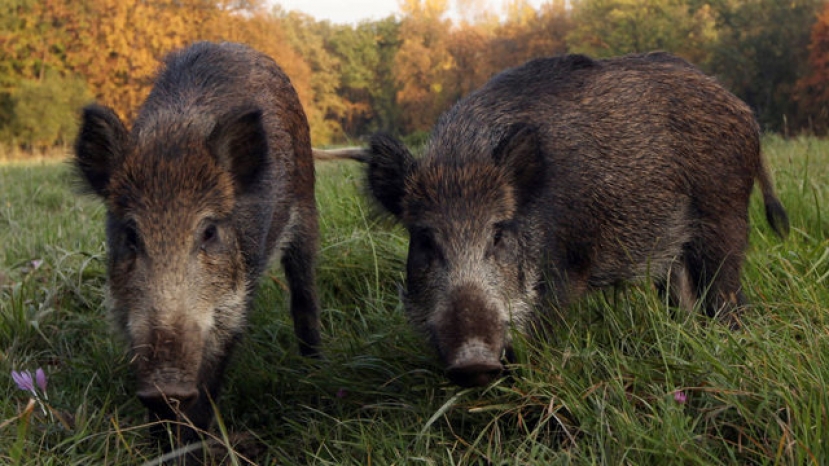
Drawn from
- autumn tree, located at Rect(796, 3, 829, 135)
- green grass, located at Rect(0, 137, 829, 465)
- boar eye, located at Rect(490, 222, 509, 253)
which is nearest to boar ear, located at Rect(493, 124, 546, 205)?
boar eye, located at Rect(490, 222, 509, 253)

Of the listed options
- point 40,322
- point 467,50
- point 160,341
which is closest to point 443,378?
point 160,341

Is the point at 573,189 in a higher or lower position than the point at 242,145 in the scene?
lower

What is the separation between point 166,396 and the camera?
232cm

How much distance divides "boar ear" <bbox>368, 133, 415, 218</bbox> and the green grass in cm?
17

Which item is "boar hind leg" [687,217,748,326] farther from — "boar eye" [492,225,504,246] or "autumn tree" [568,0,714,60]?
"autumn tree" [568,0,714,60]

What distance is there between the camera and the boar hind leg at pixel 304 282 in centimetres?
390

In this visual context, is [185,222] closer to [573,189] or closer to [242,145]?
[242,145]

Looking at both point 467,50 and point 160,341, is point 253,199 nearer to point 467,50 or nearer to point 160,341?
Answer: point 160,341

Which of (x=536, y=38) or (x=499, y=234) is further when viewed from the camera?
(x=536, y=38)

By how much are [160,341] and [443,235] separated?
3.54 ft

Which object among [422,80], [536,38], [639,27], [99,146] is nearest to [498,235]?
[99,146]

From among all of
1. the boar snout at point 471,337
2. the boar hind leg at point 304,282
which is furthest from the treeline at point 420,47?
the boar snout at point 471,337

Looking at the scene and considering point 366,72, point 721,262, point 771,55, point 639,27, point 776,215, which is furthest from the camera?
point 366,72

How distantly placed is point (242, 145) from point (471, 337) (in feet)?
4.18
